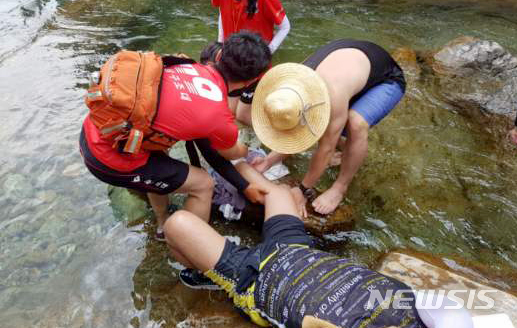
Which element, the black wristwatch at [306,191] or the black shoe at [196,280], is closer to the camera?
the black shoe at [196,280]

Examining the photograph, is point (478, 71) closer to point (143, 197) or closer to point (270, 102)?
point (270, 102)

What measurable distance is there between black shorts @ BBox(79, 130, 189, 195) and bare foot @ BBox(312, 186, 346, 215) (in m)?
1.09

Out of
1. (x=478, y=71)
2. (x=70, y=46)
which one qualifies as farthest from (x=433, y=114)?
(x=70, y=46)

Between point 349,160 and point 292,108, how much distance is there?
87cm

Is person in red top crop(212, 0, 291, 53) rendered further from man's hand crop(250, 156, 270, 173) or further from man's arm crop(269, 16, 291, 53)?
man's hand crop(250, 156, 270, 173)

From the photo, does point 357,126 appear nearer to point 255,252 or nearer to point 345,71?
point 345,71

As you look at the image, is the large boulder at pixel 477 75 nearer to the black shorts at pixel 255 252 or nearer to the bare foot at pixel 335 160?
the bare foot at pixel 335 160

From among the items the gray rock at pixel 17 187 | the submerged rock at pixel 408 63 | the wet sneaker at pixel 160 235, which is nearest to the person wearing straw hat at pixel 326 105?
the wet sneaker at pixel 160 235

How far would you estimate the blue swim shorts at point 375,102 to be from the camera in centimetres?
301

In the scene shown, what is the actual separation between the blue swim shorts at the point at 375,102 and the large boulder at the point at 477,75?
2178mm

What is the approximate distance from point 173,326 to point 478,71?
5.25m

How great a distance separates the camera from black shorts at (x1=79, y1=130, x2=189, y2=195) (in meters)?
2.39

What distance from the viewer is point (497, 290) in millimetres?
2363

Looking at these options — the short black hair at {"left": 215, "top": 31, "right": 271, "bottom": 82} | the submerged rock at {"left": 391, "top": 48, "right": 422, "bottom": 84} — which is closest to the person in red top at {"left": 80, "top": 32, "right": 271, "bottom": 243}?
the short black hair at {"left": 215, "top": 31, "right": 271, "bottom": 82}
